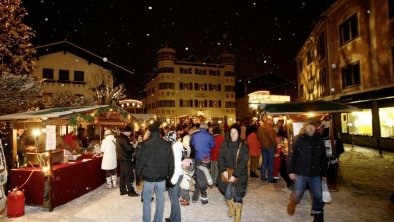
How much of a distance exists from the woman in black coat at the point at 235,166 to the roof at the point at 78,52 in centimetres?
2700

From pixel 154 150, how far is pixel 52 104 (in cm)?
1907

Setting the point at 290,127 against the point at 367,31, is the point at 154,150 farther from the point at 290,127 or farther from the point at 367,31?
the point at 367,31

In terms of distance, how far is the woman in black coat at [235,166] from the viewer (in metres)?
5.54

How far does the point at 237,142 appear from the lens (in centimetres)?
570

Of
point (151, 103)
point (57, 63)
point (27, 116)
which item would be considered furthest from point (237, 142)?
point (151, 103)

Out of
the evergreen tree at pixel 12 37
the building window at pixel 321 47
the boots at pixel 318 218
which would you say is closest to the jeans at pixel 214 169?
the boots at pixel 318 218

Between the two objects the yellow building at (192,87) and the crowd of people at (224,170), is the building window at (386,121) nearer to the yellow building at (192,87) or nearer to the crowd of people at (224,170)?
the crowd of people at (224,170)

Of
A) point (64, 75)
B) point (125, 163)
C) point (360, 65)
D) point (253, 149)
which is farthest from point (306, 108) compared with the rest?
point (64, 75)

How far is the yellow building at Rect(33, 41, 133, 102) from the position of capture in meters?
27.7

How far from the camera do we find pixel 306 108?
8250 mm

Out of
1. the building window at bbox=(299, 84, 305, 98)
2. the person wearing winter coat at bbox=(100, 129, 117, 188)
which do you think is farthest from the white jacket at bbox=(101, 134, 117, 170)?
the building window at bbox=(299, 84, 305, 98)

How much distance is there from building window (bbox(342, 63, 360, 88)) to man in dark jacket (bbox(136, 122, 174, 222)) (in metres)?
17.3

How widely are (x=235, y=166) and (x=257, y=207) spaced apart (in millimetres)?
1916

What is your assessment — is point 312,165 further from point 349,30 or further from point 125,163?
point 349,30
